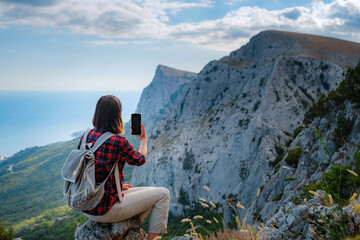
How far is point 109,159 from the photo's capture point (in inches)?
169

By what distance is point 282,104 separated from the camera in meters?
45.2

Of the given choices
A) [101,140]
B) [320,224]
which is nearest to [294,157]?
[320,224]

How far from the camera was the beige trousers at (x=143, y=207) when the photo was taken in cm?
461

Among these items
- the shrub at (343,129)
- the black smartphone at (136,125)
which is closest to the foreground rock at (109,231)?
the black smartphone at (136,125)

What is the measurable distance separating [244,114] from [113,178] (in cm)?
5117

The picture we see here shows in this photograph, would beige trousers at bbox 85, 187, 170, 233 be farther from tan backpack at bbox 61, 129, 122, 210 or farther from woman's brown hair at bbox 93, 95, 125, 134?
woman's brown hair at bbox 93, 95, 125, 134

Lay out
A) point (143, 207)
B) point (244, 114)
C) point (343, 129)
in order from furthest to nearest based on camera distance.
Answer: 1. point (244, 114)
2. point (343, 129)
3. point (143, 207)

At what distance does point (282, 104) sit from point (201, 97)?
105 feet

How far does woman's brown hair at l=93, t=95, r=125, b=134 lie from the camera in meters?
4.41

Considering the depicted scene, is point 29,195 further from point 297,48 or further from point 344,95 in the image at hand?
point 344,95

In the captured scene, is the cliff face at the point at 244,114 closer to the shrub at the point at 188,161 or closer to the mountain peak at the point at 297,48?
the shrub at the point at 188,161

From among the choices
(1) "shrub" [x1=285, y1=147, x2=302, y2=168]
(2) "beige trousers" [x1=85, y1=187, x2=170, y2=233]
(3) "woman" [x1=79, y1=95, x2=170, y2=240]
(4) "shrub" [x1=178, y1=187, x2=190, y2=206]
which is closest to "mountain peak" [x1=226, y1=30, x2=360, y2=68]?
(1) "shrub" [x1=285, y1=147, x2=302, y2=168]

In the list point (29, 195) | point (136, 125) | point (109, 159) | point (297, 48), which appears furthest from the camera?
point (29, 195)

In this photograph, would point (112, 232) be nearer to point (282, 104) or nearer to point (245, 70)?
point (282, 104)
